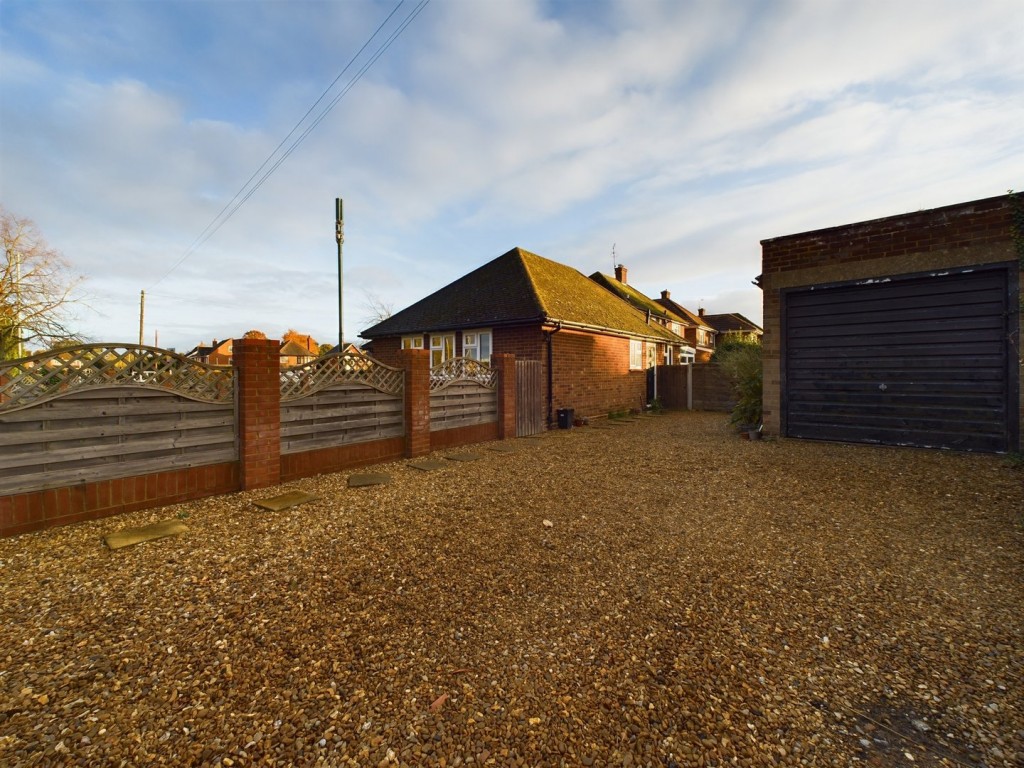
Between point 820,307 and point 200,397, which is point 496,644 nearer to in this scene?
point 200,397

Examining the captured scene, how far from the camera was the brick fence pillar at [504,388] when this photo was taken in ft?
34.1

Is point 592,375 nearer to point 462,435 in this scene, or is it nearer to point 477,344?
point 477,344

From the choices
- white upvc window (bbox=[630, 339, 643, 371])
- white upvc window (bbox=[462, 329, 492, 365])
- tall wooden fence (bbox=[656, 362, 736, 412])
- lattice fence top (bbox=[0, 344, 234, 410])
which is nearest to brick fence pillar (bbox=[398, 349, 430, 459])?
lattice fence top (bbox=[0, 344, 234, 410])

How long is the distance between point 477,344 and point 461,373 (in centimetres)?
530

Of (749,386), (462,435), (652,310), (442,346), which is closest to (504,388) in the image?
(462,435)

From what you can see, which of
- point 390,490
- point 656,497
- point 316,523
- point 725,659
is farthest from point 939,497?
point 316,523

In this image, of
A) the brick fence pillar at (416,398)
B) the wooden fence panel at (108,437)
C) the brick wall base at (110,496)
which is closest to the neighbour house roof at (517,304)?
the brick fence pillar at (416,398)

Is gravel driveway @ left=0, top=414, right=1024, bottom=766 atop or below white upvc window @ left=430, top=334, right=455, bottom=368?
below

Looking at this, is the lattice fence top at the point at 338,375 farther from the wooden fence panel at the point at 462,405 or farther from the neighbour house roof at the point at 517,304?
the neighbour house roof at the point at 517,304

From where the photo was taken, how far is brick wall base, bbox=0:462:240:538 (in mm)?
A: 4141

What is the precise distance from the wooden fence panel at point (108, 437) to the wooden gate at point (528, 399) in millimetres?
6440

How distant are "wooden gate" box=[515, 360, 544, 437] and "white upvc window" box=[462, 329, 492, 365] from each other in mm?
3068

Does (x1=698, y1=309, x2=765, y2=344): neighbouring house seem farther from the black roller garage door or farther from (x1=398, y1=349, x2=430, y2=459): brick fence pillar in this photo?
(x1=398, y1=349, x2=430, y2=459): brick fence pillar

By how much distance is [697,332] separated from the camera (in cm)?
3581
